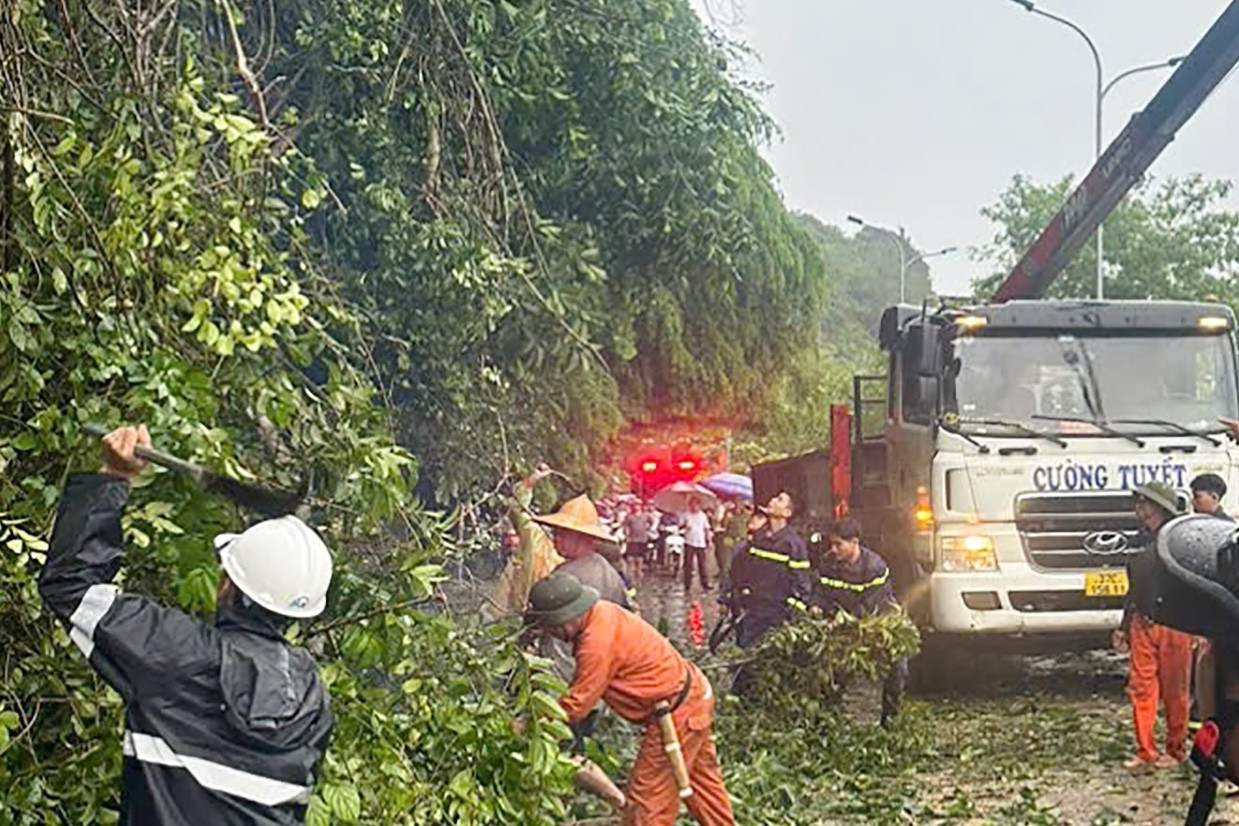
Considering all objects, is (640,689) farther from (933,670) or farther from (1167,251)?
(1167,251)

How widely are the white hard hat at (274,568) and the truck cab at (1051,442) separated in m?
7.51

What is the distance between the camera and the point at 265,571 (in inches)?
144

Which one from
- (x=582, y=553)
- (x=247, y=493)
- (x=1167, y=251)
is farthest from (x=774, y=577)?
(x=1167, y=251)

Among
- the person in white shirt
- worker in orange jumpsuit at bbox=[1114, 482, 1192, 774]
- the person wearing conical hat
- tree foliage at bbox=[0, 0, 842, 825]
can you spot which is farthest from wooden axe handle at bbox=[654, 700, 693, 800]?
the person in white shirt

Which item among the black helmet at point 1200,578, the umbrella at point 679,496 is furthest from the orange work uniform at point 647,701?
the umbrella at point 679,496

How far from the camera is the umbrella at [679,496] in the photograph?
24078 mm

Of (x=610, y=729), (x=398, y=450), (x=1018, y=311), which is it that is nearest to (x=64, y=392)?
(x=398, y=450)

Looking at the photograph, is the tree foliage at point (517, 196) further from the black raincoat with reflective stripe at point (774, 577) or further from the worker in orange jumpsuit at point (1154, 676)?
the worker in orange jumpsuit at point (1154, 676)

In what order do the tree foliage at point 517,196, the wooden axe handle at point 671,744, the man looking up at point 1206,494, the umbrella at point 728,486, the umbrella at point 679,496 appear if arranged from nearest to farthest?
the wooden axe handle at point 671,744 → the tree foliage at point 517,196 → the man looking up at point 1206,494 → the umbrella at point 679,496 → the umbrella at point 728,486

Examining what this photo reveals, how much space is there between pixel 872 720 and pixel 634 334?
11.4 feet

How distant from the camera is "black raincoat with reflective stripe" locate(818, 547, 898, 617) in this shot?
32.0 feet

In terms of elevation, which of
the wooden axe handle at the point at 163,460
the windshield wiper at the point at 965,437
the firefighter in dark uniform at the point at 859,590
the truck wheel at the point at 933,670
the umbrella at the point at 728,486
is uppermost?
the wooden axe handle at the point at 163,460

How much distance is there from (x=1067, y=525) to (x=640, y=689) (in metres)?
5.51

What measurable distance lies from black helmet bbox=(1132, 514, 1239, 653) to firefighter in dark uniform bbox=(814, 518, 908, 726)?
4.25 meters
